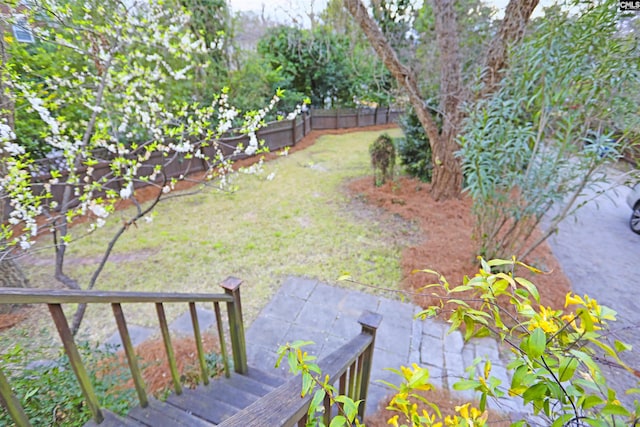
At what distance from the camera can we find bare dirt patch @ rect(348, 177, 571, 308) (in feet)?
11.9

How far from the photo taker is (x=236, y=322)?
212cm

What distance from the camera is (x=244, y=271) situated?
13.1 feet

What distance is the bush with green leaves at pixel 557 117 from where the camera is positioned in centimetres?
234

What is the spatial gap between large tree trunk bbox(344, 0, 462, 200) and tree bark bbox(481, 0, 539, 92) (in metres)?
0.70

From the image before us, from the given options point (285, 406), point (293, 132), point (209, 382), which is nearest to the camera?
point (285, 406)

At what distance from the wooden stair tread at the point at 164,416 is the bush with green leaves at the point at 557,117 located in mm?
3218

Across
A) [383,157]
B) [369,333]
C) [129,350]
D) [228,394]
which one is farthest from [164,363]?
[383,157]

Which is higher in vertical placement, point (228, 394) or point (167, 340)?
point (167, 340)

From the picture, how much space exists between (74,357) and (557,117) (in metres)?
4.19

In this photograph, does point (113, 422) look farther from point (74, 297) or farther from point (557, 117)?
point (557, 117)

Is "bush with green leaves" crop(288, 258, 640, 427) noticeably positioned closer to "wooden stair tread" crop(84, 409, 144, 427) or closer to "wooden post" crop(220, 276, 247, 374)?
"wooden post" crop(220, 276, 247, 374)

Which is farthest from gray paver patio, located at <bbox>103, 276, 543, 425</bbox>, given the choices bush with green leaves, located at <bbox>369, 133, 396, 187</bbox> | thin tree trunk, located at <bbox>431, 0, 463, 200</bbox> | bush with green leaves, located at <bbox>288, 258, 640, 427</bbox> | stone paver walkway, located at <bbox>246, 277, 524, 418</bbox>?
bush with green leaves, located at <bbox>369, 133, 396, 187</bbox>

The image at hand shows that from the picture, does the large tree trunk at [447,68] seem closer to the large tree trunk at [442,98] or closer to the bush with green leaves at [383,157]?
the large tree trunk at [442,98]

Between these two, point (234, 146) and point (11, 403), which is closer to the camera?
point (11, 403)
